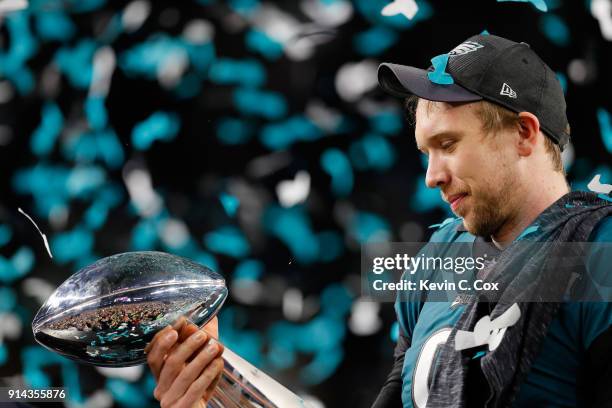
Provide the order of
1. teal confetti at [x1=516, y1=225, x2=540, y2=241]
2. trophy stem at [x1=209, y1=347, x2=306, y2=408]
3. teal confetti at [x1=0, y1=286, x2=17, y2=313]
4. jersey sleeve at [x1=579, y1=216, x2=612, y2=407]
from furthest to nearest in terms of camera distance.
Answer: teal confetti at [x1=0, y1=286, x2=17, y2=313] < teal confetti at [x1=516, y1=225, x2=540, y2=241] < jersey sleeve at [x1=579, y1=216, x2=612, y2=407] < trophy stem at [x1=209, y1=347, x2=306, y2=408]

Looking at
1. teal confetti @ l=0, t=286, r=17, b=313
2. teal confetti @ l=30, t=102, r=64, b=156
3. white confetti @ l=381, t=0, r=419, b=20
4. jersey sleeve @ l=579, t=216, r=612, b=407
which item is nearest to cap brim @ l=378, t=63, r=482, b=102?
jersey sleeve @ l=579, t=216, r=612, b=407

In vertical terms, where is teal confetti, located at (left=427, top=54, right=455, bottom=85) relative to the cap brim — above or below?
above

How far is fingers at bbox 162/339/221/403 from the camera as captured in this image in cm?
78

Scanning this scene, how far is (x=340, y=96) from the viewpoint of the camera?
1.66m

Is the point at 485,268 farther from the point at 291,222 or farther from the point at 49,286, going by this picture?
the point at 49,286

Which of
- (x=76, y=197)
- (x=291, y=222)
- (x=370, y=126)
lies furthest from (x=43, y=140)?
(x=370, y=126)

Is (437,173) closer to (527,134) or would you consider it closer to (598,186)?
(527,134)

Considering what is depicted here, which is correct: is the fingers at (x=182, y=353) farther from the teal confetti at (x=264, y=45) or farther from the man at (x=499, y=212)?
the teal confetti at (x=264, y=45)

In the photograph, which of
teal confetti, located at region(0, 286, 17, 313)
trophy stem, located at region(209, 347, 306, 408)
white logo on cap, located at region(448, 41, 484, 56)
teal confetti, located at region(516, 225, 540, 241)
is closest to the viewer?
trophy stem, located at region(209, 347, 306, 408)

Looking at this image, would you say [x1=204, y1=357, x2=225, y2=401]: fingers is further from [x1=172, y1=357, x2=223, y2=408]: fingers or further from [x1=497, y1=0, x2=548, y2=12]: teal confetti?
[x1=497, y1=0, x2=548, y2=12]: teal confetti

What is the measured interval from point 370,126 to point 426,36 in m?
0.25

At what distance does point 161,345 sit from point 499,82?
25.0 inches

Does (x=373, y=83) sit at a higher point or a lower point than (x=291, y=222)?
higher

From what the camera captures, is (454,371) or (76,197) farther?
(76,197)
